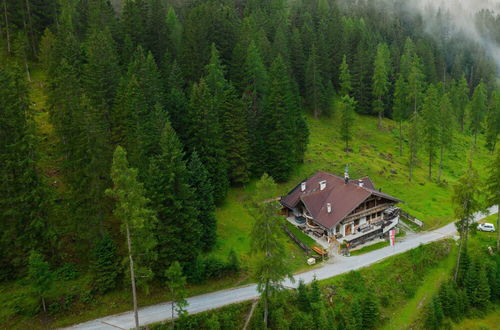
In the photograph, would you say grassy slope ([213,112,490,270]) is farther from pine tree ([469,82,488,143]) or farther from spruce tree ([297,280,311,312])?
spruce tree ([297,280,311,312])

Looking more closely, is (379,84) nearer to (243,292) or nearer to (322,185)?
(322,185)

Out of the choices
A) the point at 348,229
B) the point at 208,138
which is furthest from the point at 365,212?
the point at 208,138

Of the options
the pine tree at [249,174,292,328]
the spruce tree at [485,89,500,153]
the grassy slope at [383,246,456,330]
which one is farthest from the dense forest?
the grassy slope at [383,246,456,330]

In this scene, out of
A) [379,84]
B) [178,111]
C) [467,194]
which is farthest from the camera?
[379,84]

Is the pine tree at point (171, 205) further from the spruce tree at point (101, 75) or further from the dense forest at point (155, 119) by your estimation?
the spruce tree at point (101, 75)

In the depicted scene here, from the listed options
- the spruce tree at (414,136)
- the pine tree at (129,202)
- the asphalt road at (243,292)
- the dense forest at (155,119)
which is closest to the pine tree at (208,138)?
the dense forest at (155,119)

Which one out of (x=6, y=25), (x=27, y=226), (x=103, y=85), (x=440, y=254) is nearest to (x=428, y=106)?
(x=440, y=254)

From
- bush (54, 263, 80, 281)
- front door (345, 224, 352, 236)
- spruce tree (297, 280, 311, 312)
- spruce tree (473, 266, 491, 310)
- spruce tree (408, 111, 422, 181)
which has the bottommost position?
spruce tree (473, 266, 491, 310)
